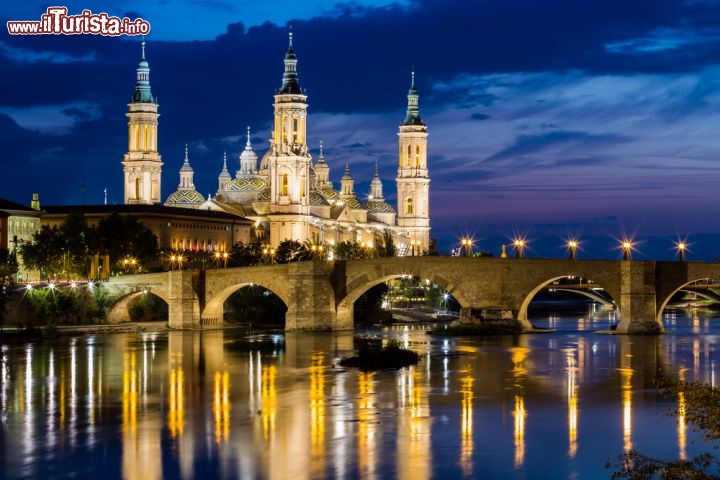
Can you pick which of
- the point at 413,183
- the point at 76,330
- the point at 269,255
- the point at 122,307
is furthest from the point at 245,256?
the point at 413,183

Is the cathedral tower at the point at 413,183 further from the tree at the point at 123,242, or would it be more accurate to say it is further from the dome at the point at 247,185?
the tree at the point at 123,242

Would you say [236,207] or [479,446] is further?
[236,207]

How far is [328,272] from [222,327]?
34.8 ft

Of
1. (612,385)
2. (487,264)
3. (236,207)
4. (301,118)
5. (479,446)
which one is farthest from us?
(236,207)

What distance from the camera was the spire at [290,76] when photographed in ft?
431

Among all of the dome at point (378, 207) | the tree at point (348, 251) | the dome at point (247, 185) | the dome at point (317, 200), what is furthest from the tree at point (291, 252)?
the dome at point (378, 207)

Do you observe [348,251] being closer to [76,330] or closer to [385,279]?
[385,279]

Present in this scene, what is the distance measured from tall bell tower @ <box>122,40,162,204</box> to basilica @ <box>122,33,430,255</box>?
10 centimetres

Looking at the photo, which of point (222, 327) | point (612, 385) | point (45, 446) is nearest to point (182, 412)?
point (45, 446)

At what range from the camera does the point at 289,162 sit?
130875 millimetres

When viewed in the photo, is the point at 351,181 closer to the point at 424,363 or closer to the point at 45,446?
the point at 424,363

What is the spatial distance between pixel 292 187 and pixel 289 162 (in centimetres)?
289

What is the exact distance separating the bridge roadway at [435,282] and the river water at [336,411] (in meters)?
3.71

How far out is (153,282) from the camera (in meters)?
83.9
